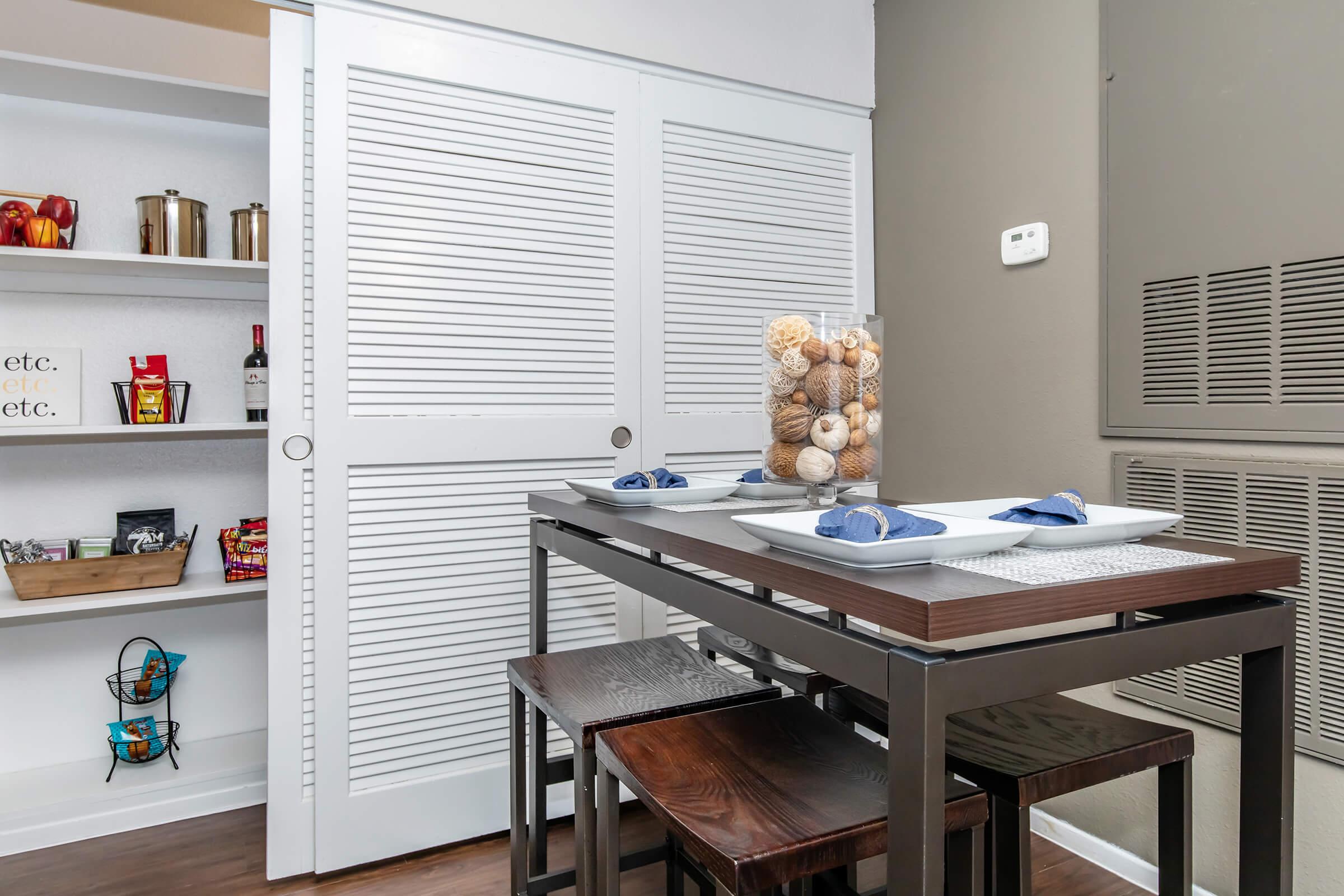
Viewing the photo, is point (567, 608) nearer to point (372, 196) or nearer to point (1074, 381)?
point (372, 196)

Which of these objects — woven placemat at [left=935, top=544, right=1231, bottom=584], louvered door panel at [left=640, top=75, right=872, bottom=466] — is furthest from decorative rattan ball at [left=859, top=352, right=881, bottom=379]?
louvered door panel at [left=640, top=75, right=872, bottom=466]

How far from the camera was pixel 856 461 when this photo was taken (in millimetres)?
1243

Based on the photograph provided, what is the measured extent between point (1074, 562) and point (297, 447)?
172 cm

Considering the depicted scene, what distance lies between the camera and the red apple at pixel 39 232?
75.9 inches

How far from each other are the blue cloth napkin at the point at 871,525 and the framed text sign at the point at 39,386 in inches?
84.0

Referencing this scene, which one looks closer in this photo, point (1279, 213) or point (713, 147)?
point (1279, 213)

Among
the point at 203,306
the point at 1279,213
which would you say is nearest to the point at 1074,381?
the point at 1279,213

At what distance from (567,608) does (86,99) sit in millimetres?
1908

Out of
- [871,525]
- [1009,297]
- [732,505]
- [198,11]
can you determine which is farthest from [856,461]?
[198,11]

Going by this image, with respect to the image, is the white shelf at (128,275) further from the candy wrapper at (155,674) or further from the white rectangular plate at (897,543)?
the white rectangular plate at (897,543)

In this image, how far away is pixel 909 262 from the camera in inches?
100

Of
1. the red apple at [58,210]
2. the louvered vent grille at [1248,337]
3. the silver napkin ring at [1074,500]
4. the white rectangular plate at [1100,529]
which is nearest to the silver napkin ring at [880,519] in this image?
the white rectangular plate at [1100,529]

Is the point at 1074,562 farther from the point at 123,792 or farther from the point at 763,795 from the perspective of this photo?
the point at 123,792

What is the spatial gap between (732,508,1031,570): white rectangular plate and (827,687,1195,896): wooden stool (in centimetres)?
30
